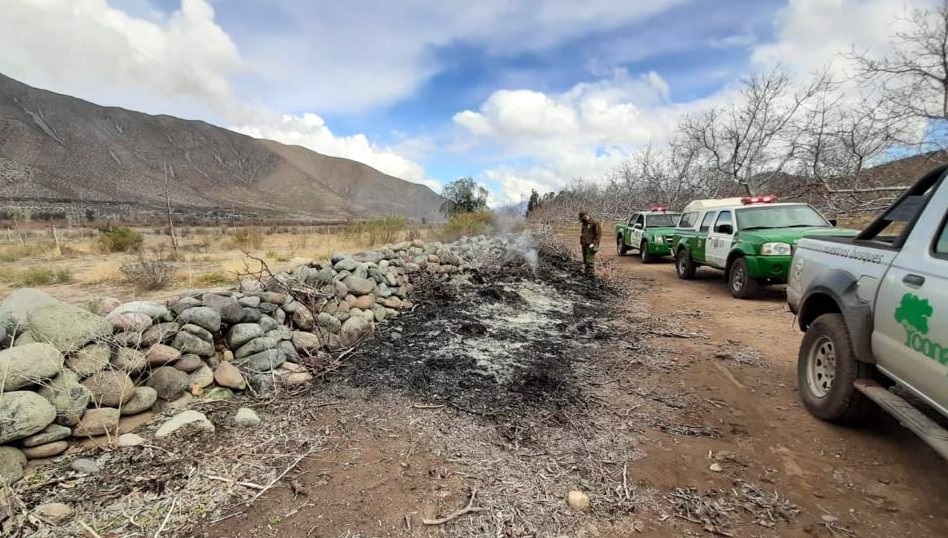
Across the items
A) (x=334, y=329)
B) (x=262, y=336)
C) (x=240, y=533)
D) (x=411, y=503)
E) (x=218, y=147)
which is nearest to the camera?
(x=240, y=533)

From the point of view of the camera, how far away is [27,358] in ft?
10.8

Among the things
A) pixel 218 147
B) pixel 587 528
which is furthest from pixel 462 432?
pixel 218 147

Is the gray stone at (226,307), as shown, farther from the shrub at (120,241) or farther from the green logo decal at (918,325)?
the shrub at (120,241)

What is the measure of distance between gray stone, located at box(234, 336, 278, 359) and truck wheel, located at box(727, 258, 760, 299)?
827cm

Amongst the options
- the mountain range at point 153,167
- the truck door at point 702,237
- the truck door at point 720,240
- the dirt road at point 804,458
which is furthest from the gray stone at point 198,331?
the mountain range at point 153,167

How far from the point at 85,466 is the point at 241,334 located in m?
1.85

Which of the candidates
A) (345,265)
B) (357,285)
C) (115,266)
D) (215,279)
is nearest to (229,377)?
(357,285)

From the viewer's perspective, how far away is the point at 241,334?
15.5 feet

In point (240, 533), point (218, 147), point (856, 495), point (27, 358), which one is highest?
point (218, 147)

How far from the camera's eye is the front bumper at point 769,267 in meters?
8.07

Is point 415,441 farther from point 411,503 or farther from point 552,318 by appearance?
point 552,318

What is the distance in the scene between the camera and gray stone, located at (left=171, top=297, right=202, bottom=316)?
468cm

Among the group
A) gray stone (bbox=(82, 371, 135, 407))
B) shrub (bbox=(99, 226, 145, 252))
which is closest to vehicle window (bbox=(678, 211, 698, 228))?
gray stone (bbox=(82, 371, 135, 407))

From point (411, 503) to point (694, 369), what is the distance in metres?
3.65
